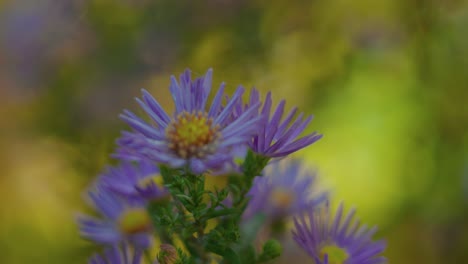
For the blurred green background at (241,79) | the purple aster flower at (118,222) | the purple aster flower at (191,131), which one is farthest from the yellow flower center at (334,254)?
the blurred green background at (241,79)

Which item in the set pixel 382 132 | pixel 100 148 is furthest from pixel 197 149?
pixel 382 132

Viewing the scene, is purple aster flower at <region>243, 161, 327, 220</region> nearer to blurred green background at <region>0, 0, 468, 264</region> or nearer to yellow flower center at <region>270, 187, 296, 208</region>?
yellow flower center at <region>270, 187, 296, 208</region>

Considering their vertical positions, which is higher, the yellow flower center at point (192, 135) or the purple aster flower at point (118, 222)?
the purple aster flower at point (118, 222)

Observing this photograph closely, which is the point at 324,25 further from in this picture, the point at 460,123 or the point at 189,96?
the point at 189,96

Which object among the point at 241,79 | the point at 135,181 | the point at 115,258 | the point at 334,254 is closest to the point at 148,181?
the point at 135,181

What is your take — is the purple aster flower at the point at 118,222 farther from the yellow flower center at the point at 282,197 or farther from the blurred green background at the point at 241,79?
the blurred green background at the point at 241,79

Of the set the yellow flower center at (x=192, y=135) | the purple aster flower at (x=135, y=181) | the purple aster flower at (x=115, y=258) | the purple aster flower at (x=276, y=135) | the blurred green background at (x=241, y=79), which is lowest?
the purple aster flower at (x=115, y=258)

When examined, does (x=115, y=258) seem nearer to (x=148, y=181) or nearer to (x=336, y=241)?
(x=148, y=181)
